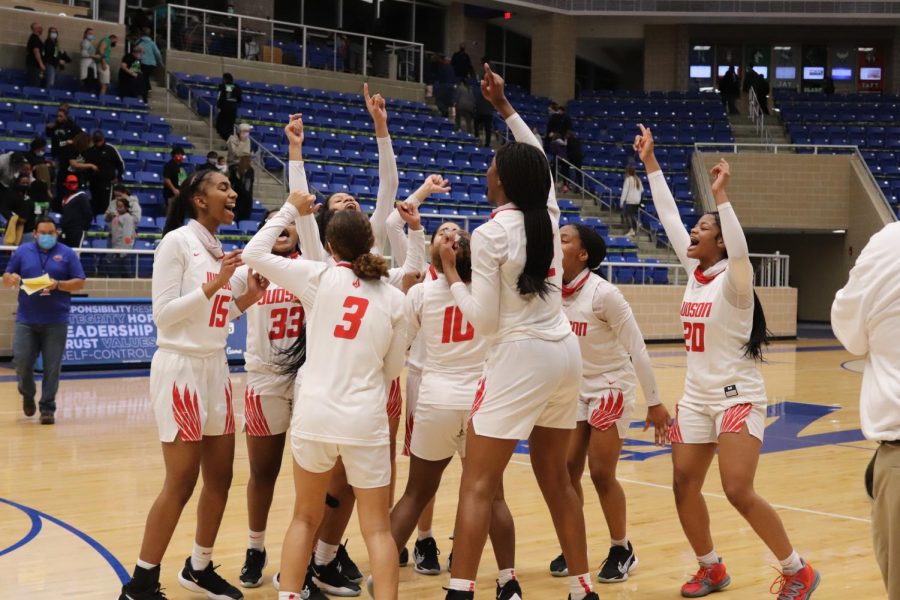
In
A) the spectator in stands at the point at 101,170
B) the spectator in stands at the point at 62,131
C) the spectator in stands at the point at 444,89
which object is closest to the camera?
the spectator in stands at the point at 101,170

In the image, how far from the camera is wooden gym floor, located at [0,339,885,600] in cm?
498

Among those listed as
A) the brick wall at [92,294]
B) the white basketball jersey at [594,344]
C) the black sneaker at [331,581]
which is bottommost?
the black sneaker at [331,581]

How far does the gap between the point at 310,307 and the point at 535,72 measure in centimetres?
2622

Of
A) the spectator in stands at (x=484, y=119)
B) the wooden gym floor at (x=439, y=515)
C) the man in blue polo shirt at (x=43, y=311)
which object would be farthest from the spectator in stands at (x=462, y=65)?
the man in blue polo shirt at (x=43, y=311)

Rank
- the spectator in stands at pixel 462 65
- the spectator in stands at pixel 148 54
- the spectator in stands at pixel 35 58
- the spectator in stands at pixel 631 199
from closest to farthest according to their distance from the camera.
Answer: the spectator in stands at pixel 35 58
the spectator in stands at pixel 148 54
the spectator in stands at pixel 631 199
the spectator in stands at pixel 462 65

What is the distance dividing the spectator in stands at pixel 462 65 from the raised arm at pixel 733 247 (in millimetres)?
21815

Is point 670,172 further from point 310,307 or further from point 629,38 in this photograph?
point 310,307

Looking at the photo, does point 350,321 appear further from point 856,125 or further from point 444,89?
point 856,125

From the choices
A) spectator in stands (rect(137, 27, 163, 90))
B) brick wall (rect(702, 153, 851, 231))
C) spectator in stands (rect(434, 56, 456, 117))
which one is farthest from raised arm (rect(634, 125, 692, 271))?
spectator in stands (rect(434, 56, 456, 117))

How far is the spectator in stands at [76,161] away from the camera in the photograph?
48.4ft

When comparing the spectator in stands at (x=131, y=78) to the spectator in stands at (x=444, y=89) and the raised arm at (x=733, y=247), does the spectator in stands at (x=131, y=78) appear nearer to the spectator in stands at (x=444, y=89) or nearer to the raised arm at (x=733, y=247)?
the spectator in stands at (x=444, y=89)

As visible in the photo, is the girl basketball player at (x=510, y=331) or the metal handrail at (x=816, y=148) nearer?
the girl basketball player at (x=510, y=331)

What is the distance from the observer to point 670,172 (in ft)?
80.5

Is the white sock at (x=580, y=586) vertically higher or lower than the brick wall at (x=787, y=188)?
lower
